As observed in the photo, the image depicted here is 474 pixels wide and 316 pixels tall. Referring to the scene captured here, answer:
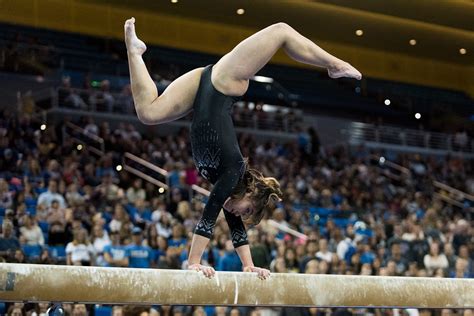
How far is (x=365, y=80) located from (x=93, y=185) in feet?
37.9

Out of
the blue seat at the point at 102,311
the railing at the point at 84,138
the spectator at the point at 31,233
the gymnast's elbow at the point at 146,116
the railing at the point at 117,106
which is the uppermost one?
the railing at the point at 117,106

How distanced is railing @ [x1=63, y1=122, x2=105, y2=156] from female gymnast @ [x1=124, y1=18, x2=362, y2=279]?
32.7 ft

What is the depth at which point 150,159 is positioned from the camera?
15.6m

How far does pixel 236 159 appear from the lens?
539 cm

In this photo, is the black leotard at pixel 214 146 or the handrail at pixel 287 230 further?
the handrail at pixel 287 230

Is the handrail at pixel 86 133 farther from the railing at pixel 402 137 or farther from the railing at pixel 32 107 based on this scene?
the railing at pixel 402 137

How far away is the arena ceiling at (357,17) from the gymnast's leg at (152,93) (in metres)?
12.1

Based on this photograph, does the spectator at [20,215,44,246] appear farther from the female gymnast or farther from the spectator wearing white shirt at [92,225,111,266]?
the female gymnast

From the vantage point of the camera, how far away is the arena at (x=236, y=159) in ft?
17.8

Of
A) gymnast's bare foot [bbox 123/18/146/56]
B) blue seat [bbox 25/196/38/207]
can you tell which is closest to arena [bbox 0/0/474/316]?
gymnast's bare foot [bbox 123/18/146/56]

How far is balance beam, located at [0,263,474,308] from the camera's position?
4695mm

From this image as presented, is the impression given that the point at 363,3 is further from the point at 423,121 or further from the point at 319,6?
the point at 423,121

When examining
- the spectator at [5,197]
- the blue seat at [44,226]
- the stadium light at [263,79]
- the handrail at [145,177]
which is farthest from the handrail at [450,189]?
the spectator at [5,197]

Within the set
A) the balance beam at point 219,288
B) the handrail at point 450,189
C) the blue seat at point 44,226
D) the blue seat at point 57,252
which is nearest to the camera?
the balance beam at point 219,288
